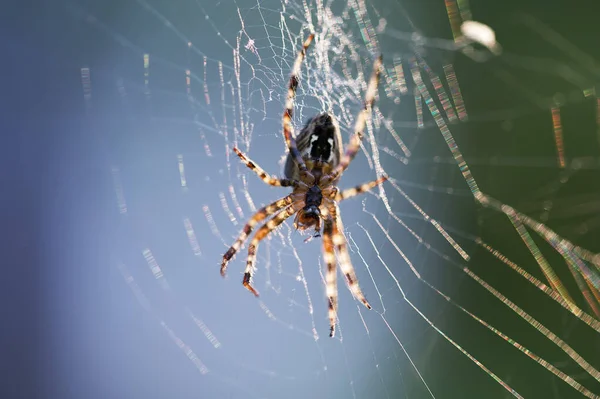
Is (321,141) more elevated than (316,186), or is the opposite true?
(321,141)

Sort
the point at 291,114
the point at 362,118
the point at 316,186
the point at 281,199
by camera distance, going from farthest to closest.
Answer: the point at 281,199 → the point at 316,186 → the point at 291,114 → the point at 362,118

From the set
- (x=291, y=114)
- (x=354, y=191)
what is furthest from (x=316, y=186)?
(x=291, y=114)

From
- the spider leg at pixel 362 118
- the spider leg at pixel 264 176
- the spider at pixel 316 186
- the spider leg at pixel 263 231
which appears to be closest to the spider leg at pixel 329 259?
the spider at pixel 316 186

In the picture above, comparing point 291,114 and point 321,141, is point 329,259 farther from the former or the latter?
point 291,114

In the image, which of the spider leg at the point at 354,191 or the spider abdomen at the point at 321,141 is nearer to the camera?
the spider leg at the point at 354,191

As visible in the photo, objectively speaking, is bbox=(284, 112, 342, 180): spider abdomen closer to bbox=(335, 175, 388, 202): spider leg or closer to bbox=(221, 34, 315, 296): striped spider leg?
bbox=(221, 34, 315, 296): striped spider leg

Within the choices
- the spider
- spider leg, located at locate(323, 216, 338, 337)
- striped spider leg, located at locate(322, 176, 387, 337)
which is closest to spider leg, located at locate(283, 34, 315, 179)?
the spider

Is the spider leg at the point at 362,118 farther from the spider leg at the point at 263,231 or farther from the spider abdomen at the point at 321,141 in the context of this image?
the spider leg at the point at 263,231

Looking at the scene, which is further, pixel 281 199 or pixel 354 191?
pixel 281 199

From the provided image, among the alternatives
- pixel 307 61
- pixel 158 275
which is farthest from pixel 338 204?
pixel 158 275
